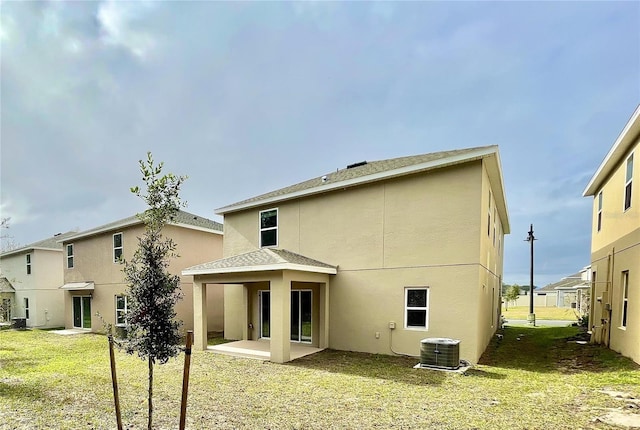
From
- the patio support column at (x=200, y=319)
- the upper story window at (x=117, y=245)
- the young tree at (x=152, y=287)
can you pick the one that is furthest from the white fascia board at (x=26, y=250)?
the young tree at (x=152, y=287)

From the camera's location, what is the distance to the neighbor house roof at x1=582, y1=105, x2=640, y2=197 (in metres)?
8.77

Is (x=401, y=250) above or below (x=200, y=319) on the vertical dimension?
above

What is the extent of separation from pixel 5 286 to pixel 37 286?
448 centimetres

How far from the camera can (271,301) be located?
9.79 m

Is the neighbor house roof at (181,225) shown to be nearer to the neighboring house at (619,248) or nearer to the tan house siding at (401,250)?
the tan house siding at (401,250)

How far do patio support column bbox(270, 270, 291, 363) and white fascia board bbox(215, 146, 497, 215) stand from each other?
3626 millimetres

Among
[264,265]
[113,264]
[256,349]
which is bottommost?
[256,349]

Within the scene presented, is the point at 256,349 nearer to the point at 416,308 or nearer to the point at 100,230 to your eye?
the point at 416,308

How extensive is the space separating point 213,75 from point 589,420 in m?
16.1

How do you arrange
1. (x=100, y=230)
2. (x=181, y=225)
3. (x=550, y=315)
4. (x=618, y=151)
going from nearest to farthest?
1. (x=618, y=151)
2. (x=181, y=225)
3. (x=100, y=230)
4. (x=550, y=315)

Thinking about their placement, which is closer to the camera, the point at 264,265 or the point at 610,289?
the point at 264,265

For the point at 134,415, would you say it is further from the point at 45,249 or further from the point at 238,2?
the point at 45,249

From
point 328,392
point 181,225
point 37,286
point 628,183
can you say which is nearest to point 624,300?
point 628,183

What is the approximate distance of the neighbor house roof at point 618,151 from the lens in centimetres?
877
